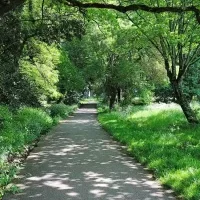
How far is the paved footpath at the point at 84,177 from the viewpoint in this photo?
7.33 meters

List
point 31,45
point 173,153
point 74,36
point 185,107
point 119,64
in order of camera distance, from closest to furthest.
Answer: point 173,153 → point 185,107 → point 74,36 → point 31,45 → point 119,64

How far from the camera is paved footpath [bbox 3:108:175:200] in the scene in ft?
24.0

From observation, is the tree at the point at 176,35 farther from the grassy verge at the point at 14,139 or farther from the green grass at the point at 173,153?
the grassy verge at the point at 14,139

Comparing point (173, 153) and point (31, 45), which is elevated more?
point (31, 45)

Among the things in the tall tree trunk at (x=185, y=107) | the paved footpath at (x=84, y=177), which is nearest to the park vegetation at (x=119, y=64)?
the tall tree trunk at (x=185, y=107)

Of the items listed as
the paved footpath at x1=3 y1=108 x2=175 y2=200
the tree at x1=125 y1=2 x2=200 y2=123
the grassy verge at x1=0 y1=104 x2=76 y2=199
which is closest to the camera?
the paved footpath at x1=3 y1=108 x2=175 y2=200

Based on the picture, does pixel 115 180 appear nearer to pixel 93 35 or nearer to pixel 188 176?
pixel 188 176

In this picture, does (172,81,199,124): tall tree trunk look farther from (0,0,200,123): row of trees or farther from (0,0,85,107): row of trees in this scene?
(0,0,85,107): row of trees

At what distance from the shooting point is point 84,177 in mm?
8836

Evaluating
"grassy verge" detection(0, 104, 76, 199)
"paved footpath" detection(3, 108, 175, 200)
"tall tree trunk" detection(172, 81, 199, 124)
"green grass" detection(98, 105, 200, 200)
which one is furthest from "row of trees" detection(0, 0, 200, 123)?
"paved footpath" detection(3, 108, 175, 200)

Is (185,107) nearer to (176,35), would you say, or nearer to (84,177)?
(176,35)

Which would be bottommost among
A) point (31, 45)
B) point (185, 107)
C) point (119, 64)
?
point (185, 107)

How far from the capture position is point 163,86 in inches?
1671

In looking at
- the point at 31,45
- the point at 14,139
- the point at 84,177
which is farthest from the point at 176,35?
the point at 31,45
